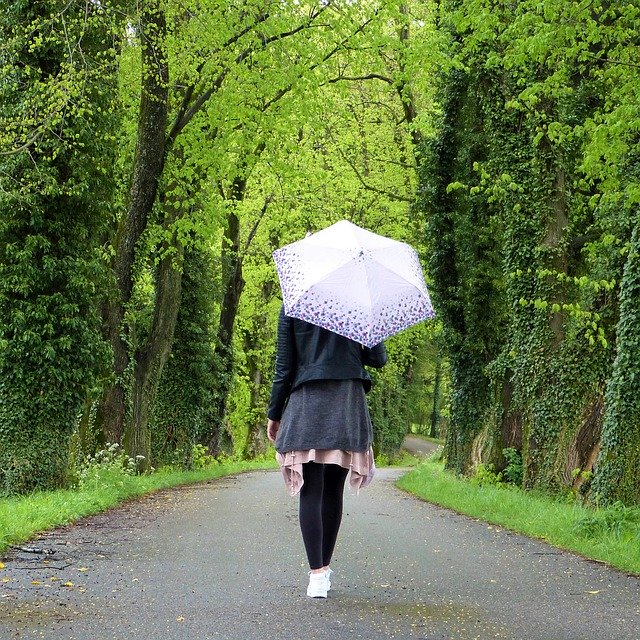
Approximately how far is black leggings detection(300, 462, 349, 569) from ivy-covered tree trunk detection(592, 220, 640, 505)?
559cm

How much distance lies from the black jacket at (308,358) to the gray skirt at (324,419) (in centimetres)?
8

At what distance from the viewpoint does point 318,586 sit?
243 inches

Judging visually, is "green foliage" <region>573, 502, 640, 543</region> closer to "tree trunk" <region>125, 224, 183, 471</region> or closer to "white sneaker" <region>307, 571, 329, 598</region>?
"white sneaker" <region>307, 571, 329, 598</region>

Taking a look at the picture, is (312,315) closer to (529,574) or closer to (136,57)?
(529,574)

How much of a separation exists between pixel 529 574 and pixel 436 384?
6250cm

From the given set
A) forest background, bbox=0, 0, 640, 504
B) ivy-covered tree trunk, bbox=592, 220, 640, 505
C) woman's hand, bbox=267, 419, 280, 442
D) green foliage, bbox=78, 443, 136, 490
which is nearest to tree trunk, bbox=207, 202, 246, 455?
forest background, bbox=0, 0, 640, 504

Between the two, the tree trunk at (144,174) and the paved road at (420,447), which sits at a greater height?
the tree trunk at (144,174)

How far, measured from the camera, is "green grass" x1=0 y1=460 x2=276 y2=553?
9164mm

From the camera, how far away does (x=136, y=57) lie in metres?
18.3

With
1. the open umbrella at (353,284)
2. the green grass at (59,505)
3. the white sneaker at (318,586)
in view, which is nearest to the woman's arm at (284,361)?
the open umbrella at (353,284)

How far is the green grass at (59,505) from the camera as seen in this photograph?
9.16 m

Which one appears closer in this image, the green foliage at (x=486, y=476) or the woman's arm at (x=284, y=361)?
the woman's arm at (x=284, y=361)

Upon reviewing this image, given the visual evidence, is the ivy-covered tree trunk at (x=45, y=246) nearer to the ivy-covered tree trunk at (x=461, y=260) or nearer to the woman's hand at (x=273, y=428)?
the woman's hand at (x=273, y=428)

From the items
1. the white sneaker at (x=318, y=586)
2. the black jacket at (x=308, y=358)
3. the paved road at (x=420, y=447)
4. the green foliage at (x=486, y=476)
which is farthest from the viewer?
the paved road at (x=420, y=447)
